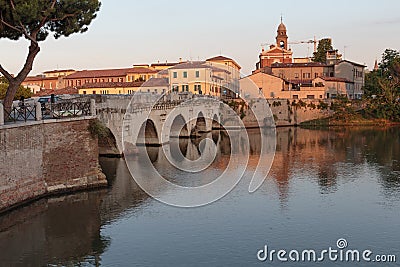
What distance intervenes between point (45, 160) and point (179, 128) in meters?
28.0

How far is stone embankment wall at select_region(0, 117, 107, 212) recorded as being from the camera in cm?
2030

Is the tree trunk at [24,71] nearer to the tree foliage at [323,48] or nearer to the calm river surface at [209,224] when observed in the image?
the calm river surface at [209,224]

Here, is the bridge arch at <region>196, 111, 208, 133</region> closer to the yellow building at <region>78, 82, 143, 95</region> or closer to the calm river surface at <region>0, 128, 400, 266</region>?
the yellow building at <region>78, 82, 143, 95</region>

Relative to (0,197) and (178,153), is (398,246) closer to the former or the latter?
(0,197)

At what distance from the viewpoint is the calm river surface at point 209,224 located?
16703 millimetres

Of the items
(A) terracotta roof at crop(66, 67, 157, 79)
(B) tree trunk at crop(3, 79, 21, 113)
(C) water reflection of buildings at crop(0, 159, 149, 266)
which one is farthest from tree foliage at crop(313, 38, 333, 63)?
A: (B) tree trunk at crop(3, 79, 21, 113)

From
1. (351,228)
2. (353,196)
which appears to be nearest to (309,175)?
(353,196)

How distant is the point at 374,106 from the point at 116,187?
51582 millimetres

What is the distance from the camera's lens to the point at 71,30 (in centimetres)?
2439

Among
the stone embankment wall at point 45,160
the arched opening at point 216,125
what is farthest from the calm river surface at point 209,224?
the arched opening at point 216,125

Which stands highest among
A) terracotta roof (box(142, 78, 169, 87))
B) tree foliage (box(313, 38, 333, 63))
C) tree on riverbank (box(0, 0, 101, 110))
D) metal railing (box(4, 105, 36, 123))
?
tree foliage (box(313, 38, 333, 63))

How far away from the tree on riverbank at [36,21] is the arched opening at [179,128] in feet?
80.7

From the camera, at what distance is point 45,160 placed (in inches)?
892

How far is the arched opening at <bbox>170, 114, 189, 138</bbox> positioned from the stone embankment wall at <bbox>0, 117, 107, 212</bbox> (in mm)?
23933
